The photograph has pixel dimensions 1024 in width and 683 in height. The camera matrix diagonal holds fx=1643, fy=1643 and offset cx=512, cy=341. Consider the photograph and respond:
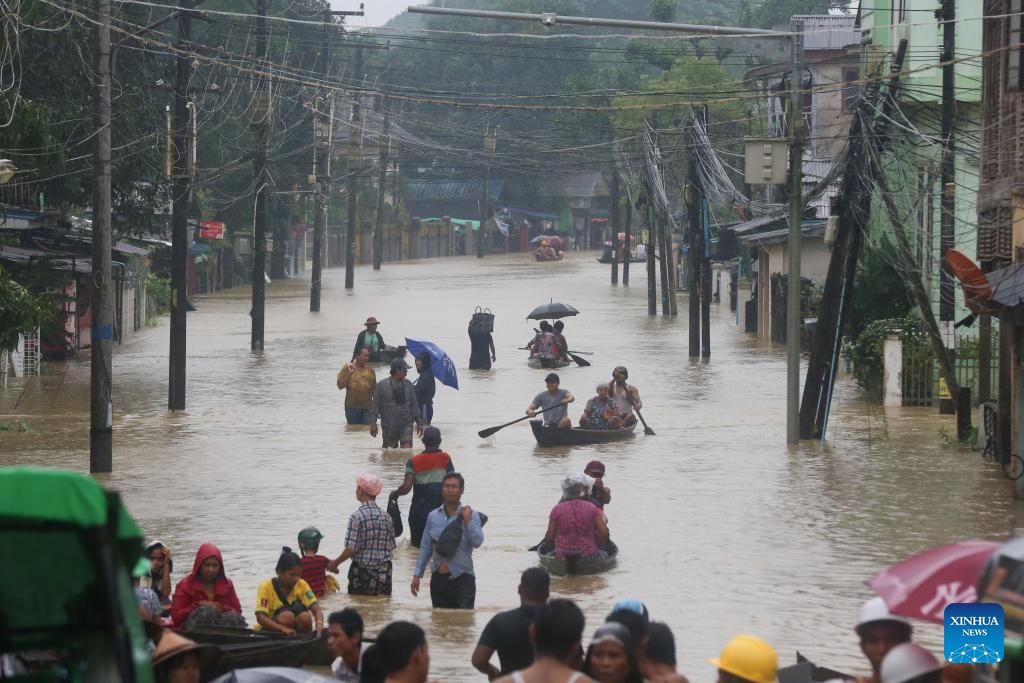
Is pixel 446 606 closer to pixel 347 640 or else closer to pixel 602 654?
pixel 347 640

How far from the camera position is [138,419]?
27.0 m

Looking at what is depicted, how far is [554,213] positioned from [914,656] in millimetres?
106562

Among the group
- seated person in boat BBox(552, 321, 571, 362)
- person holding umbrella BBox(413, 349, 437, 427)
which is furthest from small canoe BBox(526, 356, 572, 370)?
person holding umbrella BBox(413, 349, 437, 427)

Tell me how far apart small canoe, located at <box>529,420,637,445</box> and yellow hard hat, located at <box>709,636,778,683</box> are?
55.4 feet

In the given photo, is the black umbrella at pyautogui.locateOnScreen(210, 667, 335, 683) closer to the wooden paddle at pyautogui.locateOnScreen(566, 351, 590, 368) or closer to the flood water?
the flood water

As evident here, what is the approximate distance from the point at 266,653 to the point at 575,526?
5489mm

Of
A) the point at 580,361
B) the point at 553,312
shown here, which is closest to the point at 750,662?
the point at 580,361

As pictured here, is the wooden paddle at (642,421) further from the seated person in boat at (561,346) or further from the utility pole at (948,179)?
the seated person in boat at (561,346)

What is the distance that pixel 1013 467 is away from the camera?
777 inches

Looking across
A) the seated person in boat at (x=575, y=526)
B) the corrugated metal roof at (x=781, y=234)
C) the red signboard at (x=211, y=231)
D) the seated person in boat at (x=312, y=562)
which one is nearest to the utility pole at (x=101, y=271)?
the seated person in boat at (x=575, y=526)

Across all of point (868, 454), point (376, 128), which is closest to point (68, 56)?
point (868, 454)

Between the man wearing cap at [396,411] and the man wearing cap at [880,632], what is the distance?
625 inches

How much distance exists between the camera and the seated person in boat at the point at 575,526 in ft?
46.7

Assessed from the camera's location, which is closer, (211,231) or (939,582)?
(939,582)
